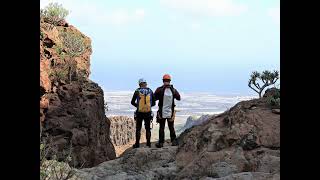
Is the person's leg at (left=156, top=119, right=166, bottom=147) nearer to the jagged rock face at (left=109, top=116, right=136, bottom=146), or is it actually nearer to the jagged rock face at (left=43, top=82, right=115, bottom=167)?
the jagged rock face at (left=43, top=82, right=115, bottom=167)

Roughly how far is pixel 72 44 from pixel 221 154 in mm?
8402

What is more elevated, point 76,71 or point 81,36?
point 81,36

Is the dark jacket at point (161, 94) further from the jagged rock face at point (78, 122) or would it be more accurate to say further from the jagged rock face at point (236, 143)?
the jagged rock face at point (78, 122)

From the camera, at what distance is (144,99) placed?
498 inches

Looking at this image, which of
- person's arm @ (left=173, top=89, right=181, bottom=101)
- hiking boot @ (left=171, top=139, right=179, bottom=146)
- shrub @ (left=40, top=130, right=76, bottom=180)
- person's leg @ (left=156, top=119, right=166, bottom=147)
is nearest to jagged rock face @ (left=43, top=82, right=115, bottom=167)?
person's leg @ (left=156, top=119, right=166, bottom=147)

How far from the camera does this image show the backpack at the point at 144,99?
1262 cm

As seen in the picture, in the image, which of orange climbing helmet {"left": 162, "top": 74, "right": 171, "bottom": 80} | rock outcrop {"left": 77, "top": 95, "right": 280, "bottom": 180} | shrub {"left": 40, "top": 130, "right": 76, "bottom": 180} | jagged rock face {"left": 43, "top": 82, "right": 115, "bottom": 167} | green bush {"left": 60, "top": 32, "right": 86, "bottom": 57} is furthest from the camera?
green bush {"left": 60, "top": 32, "right": 86, "bottom": 57}

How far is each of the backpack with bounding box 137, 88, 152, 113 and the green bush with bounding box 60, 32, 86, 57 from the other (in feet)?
13.5

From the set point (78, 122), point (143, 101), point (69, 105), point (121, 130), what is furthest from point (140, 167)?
point (121, 130)

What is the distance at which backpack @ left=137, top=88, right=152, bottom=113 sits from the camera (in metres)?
12.6
